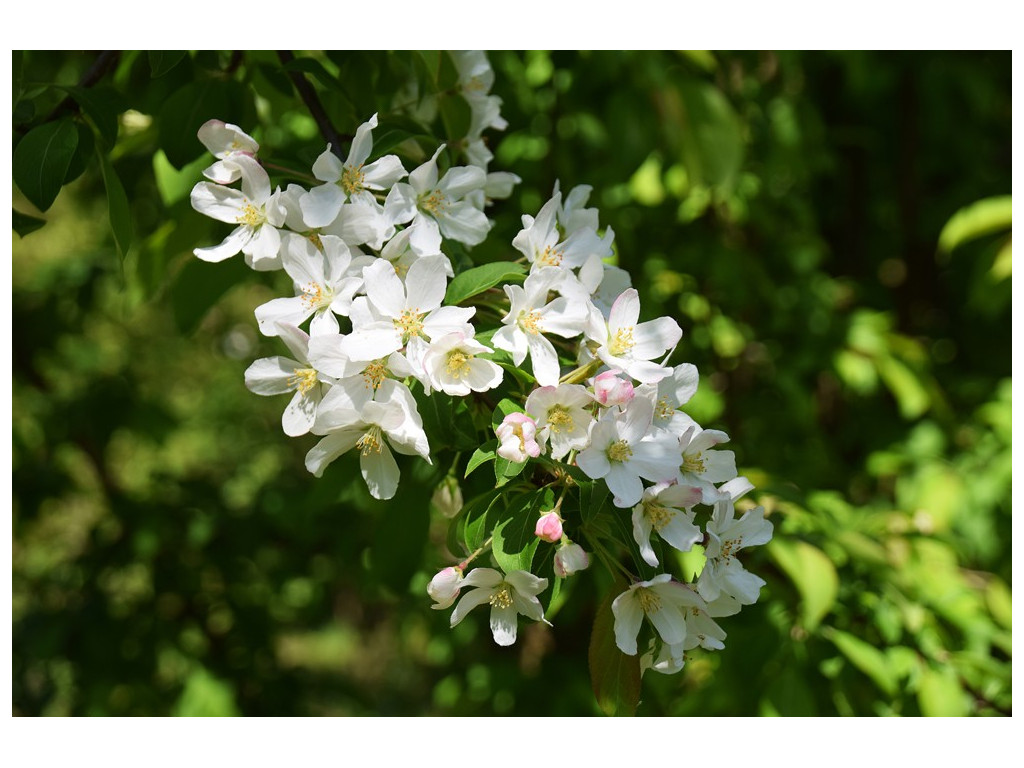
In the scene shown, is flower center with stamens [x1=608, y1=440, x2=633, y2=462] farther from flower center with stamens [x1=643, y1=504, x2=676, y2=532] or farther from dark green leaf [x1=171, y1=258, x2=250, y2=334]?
dark green leaf [x1=171, y1=258, x2=250, y2=334]

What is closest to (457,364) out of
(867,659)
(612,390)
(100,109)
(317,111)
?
(612,390)

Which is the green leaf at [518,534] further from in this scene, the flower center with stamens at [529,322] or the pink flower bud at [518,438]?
the flower center with stamens at [529,322]

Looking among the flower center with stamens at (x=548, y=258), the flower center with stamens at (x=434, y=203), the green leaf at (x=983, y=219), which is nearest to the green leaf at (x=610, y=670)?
the flower center with stamens at (x=548, y=258)

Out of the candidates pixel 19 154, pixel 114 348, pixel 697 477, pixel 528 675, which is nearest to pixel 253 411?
pixel 114 348

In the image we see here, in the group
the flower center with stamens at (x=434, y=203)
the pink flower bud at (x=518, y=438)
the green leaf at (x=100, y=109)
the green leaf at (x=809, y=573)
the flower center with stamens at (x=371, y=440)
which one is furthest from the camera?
the green leaf at (x=809, y=573)

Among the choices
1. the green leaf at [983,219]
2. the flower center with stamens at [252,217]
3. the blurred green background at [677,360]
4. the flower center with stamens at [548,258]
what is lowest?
the blurred green background at [677,360]

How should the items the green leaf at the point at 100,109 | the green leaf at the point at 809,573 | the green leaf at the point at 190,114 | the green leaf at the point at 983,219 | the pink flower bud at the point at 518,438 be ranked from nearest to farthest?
the pink flower bud at the point at 518,438 → the green leaf at the point at 100,109 → the green leaf at the point at 190,114 → the green leaf at the point at 809,573 → the green leaf at the point at 983,219

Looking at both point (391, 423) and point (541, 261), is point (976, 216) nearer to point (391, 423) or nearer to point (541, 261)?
point (541, 261)

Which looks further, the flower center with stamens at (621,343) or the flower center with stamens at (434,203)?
the flower center with stamens at (434,203)

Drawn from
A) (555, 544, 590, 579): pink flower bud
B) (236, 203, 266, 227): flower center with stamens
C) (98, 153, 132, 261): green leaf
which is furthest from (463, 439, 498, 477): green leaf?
(98, 153, 132, 261): green leaf
